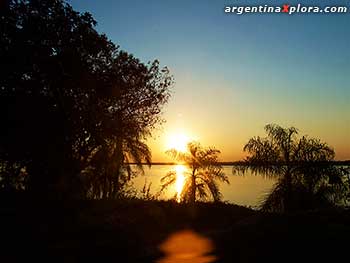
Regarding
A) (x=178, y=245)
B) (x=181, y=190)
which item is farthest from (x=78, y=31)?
(x=181, y=190)

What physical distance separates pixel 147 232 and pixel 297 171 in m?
14.8

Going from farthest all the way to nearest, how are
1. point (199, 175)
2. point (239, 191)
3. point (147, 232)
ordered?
point (239, 191) → point (199, 175) → point (147, 232)

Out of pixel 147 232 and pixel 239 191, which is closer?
pixel 147 232

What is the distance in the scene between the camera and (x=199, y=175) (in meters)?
33.8

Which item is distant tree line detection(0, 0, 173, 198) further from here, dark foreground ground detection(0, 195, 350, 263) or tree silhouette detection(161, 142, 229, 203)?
tree silhouette detection(161, 142, 229, 203)

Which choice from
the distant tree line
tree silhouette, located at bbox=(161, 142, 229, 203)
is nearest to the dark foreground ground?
the distant tree line

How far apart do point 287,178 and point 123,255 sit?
631 inches

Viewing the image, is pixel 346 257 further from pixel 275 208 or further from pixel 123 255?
pixel 275 208

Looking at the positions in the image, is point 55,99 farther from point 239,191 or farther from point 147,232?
point 239,191

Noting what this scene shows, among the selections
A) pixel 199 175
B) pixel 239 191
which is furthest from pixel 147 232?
pixel 239 191

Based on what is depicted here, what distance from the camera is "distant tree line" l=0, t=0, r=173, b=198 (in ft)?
52.3

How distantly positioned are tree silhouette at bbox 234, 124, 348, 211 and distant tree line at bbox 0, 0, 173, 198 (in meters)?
8.00

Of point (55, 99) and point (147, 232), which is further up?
point (55, 99)

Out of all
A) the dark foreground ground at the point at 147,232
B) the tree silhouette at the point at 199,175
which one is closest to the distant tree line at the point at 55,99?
the dark foreground ground at the point at 147,232
